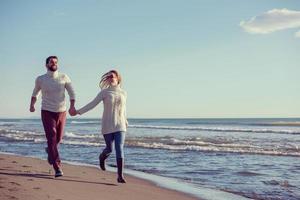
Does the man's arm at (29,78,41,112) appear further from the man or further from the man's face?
the man's face

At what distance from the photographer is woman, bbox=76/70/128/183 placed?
6.34m

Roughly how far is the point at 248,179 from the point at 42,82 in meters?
4.45

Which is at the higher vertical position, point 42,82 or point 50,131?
point 42,82

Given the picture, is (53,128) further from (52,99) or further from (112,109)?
(112,109)

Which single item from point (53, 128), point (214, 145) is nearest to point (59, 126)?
point (53, 128)

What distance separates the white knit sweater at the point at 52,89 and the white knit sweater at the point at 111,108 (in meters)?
0.35

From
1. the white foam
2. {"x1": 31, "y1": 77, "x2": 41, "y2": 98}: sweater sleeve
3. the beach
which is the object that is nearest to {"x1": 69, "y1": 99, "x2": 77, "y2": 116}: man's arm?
{"x1": 31, "y1": 77, "x2": 41, "y2": 98}: sweater sleeve

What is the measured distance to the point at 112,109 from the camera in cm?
634

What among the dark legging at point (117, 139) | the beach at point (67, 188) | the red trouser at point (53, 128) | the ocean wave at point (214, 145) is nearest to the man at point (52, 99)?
the red trouser at point (53, 128)

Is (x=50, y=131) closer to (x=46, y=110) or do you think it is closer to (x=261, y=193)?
(x=46, y=110)

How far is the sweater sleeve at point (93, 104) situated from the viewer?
20.8ft

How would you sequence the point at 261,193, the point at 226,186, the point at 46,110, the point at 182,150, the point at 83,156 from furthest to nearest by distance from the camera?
the point at 182,150 → the point at 83,156 → the point at 226,186 → the point at 261,193 → the point at 46,110

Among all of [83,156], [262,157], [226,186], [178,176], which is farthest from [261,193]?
[83,156]

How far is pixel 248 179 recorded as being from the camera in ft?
26.8
